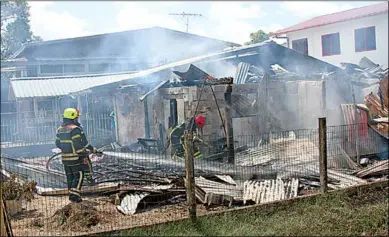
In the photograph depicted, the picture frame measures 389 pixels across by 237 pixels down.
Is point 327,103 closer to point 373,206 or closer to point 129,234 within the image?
point 373,206

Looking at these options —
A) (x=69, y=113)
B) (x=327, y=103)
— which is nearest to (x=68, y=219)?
(x=69, y=113)

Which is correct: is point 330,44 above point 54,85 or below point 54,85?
above

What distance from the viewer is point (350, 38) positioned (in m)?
21.6

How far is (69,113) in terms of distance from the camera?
825cm

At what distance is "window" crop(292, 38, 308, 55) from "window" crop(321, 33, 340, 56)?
165 centimetres

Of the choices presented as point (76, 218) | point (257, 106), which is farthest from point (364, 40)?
point (76, 218)

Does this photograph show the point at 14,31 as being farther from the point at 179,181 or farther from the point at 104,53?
the point at 179,181

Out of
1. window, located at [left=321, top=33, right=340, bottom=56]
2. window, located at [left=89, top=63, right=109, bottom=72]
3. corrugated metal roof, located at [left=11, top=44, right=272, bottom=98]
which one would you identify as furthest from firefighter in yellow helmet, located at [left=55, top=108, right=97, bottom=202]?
window, located at [left=89, top=63, right=109, bottom=72]

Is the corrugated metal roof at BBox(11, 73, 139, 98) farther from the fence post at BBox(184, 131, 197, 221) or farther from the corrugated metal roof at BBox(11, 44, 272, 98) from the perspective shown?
the fence post at BBox(184, 131, 197, 221)

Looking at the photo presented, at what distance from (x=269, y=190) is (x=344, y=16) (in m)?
16.8

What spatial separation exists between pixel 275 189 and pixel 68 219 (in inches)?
134

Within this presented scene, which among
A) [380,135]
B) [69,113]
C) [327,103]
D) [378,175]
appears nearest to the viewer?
[69,113]

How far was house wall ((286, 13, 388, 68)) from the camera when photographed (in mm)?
19427

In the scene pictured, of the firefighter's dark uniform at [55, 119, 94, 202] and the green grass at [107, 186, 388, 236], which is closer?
the green grass at [107, 186, 388, 236]
